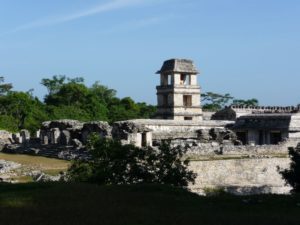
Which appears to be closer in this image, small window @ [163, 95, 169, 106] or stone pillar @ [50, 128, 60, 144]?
stone pillar @ [50, 128, 60, 144]

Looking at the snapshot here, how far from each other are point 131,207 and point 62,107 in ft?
149

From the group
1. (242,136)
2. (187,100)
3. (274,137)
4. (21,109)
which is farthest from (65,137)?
(21,109)

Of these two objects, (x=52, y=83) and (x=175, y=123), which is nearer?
(x=175, y=123)

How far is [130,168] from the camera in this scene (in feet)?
58.5

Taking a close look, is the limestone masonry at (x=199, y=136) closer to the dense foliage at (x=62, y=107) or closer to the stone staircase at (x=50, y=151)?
the stone staircase at (x=50, y=151)

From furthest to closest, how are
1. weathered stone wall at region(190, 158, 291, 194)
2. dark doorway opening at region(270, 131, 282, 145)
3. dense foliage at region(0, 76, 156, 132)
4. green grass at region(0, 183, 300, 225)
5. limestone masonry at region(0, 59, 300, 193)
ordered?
dense foliage at region(0, 76, 156, 132)
dark doorway opening at region(270, 131, 282, 145)
limestone masonry at region(0, 59, 300, 193)
weathered stone wall at region(190, 158, 291, 194)
green grass at region(0, 183, 300, 225)

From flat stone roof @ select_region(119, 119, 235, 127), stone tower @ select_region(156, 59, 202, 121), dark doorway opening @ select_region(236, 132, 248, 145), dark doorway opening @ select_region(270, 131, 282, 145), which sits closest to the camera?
dark doorway opening @ select_region(270, 131, 282, 145)

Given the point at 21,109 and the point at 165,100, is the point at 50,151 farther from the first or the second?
the point at 21,109

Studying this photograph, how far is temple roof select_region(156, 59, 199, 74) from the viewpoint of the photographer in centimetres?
4412

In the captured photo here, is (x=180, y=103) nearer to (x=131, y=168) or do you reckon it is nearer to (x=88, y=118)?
(x=88, y=118)

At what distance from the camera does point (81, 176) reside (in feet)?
60.4

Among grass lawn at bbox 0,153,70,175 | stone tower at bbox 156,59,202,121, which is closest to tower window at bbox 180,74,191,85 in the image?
stone tower at bbox 156,59,202,121

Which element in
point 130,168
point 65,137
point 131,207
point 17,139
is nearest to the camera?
point 131,207

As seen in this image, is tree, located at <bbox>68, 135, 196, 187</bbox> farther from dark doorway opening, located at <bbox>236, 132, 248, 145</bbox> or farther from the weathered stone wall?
dark doorway opening, located at <bbox>236, 132, 248, 145</bbox>
